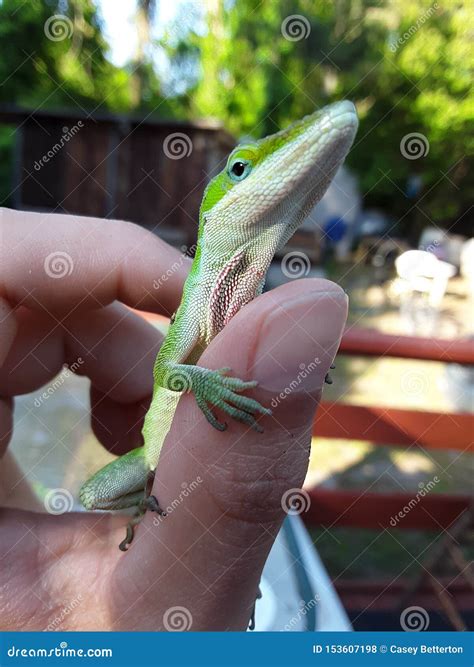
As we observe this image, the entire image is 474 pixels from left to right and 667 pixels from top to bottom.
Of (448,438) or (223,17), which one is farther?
(223,17)

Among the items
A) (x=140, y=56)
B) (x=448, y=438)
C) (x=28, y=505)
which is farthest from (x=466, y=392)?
(x=140, y=56)

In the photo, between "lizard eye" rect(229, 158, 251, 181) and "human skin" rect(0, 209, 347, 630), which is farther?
"lizard eye" rect(229, 158, 251, 181)

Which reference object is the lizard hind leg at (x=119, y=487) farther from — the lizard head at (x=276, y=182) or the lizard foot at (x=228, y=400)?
the lizard head at (x=276, y=182)

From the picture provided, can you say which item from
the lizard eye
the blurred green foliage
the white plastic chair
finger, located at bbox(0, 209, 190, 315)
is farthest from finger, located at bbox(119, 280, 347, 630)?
the blurred green foliage

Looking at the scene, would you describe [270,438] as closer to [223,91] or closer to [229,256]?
[229,256]

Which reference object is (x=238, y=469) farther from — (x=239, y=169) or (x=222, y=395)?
(x=239, y=169)

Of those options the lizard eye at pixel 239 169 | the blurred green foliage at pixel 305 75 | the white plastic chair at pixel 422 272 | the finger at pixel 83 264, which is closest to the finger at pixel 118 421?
the finger at pixel 83 264

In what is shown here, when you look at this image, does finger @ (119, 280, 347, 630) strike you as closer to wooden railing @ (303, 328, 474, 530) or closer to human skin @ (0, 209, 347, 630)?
human skin @ (0, 209, 347, 630)
